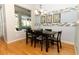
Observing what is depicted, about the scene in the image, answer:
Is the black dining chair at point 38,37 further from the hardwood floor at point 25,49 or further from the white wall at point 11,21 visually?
the white wall at point 11,21

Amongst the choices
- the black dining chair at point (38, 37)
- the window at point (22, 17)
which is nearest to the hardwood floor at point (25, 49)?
the black dining chair at point (38, 37)

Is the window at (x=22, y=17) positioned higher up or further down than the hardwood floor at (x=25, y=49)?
higher up

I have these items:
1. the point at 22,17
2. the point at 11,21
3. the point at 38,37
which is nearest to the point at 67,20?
the point at 38,37

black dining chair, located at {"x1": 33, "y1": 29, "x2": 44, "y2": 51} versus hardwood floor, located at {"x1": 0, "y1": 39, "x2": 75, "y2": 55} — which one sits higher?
black dining chair, located at {"x1": 33, "y1": 29, "x2": 44, "y2": 51}

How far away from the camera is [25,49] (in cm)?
156

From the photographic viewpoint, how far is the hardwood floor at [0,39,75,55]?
1532 millimetres

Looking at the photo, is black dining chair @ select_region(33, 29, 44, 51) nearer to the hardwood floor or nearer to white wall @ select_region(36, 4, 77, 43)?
the hardwood floor

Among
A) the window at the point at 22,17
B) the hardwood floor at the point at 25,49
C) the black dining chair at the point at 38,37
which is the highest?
the window at the point at 22,17

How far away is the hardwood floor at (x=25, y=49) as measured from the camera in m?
1.53

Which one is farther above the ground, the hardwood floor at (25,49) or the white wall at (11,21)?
the white wall at (11,21)

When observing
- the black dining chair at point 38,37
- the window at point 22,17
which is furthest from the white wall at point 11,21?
the black dining chair at point 38,37

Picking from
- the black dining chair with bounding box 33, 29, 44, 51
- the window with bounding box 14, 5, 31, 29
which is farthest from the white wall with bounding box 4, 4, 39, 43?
the black dining chair with bounding box 33, 29, 44, 51

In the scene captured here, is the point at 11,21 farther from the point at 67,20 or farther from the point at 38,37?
the point at 67,20

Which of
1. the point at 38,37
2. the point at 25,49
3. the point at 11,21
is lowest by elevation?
the point at 25,49
